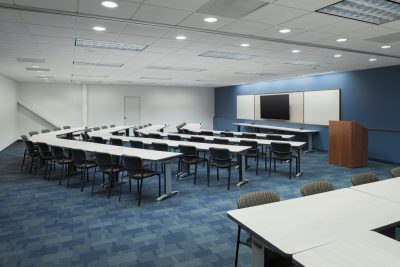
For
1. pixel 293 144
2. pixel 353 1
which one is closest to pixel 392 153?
pixel 293 144

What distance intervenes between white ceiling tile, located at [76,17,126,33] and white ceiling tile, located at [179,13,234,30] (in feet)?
3.01

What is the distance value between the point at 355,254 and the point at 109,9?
348cm

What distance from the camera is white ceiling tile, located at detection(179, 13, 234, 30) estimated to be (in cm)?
379

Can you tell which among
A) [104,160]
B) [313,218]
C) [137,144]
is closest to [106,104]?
[137,144]

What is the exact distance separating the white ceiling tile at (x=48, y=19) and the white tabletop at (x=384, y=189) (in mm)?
4093

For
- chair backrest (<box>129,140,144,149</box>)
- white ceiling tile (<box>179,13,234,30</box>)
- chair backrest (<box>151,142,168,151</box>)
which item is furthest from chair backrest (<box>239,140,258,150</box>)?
white ceiling tile (<box>179,13,234,30</box>)

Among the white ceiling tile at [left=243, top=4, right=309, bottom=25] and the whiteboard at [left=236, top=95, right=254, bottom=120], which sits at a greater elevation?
the white ceiling tile at [left=243, top=4, right=309, bottom=25]

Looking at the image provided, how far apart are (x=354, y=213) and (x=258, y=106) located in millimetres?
11728

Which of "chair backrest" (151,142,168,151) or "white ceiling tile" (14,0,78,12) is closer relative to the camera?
"white ceiling tile" (14,0,78,12)

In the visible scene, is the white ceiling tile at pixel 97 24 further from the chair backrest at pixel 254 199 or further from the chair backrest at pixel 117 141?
the chair backrest at pixel 117 141

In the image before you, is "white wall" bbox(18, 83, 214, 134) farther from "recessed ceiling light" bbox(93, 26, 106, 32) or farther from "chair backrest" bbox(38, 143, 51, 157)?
"recessed ceiling light" bbox(93, 26, 106, 32)

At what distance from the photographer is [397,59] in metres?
7.07

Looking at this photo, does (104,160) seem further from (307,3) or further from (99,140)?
(307,3)

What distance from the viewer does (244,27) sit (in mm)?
4258
